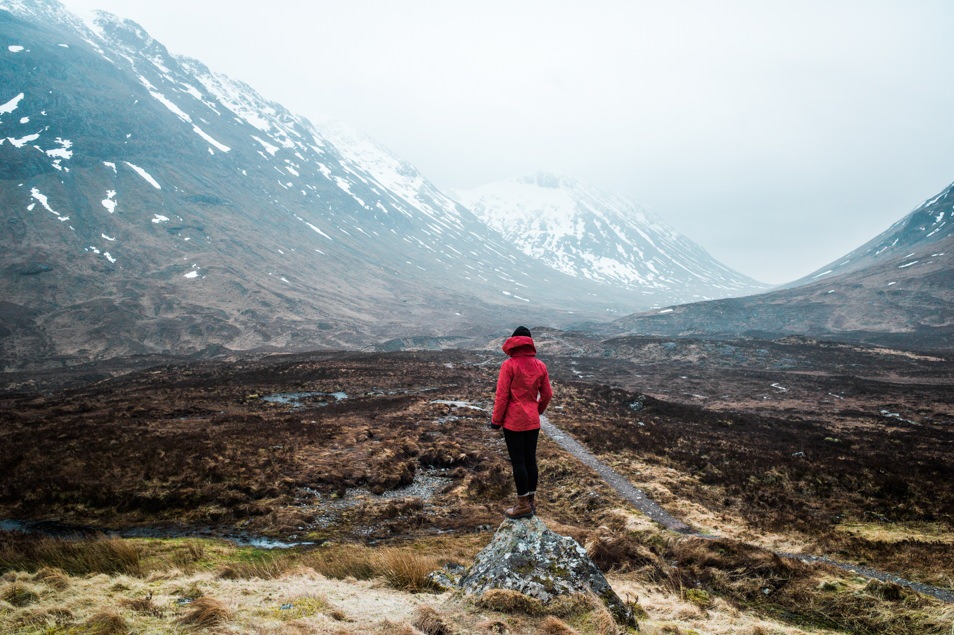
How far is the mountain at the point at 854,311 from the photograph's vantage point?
99.9 meters

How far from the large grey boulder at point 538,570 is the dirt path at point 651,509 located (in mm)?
7542

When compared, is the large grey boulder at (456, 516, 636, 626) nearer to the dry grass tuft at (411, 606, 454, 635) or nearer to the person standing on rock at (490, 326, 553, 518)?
the person standing on rock at (490, 326, 553, 518)

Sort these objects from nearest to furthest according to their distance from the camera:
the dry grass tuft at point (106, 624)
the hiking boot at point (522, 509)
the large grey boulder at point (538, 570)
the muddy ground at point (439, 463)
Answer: the dry grass tuft at point (106, 624), the large grey boulder at point (538, 570), the hiking boot at point (522, 509), the muddy ground at point (439, 463)

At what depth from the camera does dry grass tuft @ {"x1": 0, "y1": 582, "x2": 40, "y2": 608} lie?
6791 mm

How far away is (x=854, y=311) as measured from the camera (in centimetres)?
11531

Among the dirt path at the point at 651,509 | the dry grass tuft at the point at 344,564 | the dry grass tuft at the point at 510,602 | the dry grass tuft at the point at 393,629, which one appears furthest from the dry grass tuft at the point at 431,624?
the dirt path at the point at 651,509

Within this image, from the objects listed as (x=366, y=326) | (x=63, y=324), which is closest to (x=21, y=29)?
(x=63, y=324)

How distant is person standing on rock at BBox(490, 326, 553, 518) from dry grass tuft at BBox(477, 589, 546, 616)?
1.50 m

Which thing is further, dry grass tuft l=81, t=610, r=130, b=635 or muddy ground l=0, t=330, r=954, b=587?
muddy ground l=0, t=330, r=954, b=587

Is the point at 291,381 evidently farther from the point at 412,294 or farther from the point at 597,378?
the point at 412,294

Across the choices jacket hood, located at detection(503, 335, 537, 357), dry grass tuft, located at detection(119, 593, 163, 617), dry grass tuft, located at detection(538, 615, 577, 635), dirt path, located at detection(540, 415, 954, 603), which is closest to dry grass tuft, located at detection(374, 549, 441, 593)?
dry grass tuft, located at detection(538, 615, 577, 635)

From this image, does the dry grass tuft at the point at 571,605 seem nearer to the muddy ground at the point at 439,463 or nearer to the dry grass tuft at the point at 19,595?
the muddy ground at the point at 439,463

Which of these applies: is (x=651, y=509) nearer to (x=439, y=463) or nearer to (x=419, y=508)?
(x=419, y=508)

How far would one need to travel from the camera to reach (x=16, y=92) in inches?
6201
